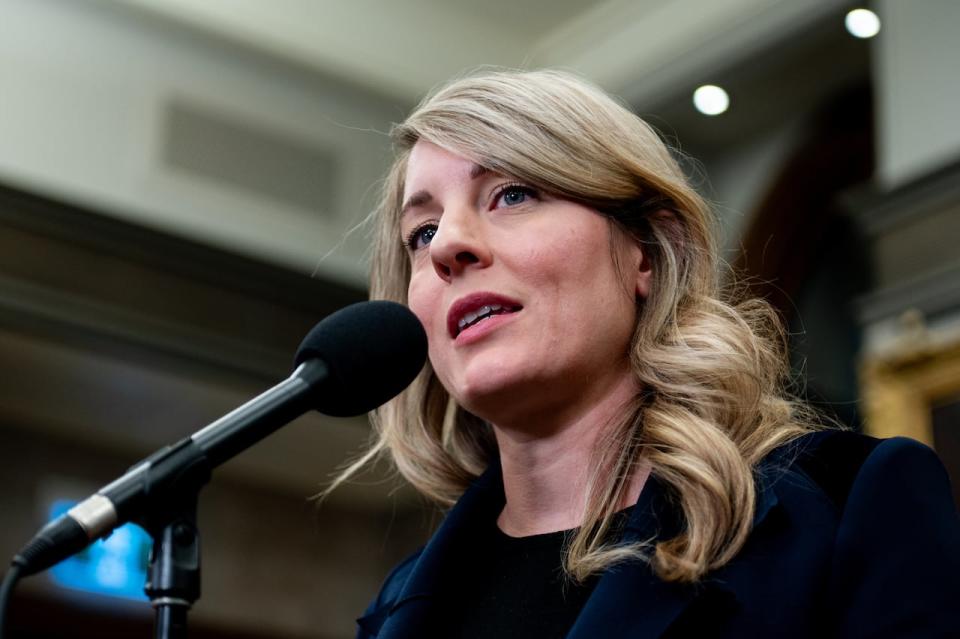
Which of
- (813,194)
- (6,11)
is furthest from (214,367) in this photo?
(813,194)

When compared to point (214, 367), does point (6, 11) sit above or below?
above

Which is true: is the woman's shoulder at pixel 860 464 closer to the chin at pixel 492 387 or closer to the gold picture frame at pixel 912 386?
the chin at pixel 492 387

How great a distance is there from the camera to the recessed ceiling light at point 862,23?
19.0ft

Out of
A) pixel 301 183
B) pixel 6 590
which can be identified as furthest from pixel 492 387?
pixel 301 183

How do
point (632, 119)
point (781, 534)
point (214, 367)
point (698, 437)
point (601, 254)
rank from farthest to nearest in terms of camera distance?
point (214, 367), point (632, 119), point (601, 254), point (698, 437), point (781, 534)

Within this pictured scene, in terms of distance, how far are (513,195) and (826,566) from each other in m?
0.61

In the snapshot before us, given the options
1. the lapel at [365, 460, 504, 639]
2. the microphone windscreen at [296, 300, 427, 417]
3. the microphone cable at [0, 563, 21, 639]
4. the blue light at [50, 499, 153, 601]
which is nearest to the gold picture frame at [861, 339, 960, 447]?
the lapel at [365, 460, 504, 639]

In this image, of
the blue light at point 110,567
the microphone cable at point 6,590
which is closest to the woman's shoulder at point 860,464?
the microphone cable at point 6,590

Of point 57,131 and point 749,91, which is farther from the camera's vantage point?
point 749,91

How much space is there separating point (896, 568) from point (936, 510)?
88mm

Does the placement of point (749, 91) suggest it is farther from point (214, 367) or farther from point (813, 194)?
point (214, 367)

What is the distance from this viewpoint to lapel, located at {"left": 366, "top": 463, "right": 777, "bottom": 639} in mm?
1483

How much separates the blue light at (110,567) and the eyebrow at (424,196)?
591cm

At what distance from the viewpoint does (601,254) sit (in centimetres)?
182
